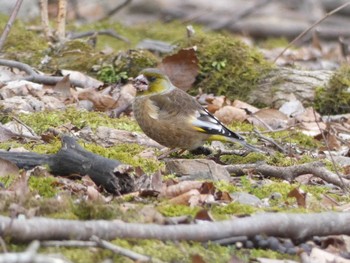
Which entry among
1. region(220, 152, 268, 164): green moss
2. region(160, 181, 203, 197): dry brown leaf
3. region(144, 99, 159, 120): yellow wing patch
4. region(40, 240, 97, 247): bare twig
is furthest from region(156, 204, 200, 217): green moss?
region(144, 99, 159, 120): yellow wing patch

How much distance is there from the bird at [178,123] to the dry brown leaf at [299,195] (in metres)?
1.40

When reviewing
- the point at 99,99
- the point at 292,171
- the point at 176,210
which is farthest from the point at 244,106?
the point at 176,210

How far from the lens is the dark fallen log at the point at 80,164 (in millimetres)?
5242

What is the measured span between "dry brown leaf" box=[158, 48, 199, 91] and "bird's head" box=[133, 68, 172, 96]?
5.47ft

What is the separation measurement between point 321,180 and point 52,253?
277cm

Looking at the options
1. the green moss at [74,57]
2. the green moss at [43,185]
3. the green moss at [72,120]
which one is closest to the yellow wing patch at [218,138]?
the green moss at [72,120]

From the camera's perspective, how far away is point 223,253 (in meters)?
4.34

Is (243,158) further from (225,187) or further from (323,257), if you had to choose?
(323,257)

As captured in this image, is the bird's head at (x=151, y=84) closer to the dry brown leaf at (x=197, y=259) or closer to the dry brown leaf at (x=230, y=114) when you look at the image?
the dry brown leaf at (x=230, y=114)

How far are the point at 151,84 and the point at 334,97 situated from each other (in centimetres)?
277

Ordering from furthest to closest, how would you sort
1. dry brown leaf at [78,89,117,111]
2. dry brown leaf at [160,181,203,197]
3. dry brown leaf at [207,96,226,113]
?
1. dry brown leaf at [207,96,226,113]
2. dry brown leaf at [78,89,117,111]
3. dry brown leaf at [160,181,203,197]

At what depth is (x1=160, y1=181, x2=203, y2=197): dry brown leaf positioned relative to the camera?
17.1ft

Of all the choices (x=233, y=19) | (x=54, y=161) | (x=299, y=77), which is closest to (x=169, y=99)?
(x=54, y=161)

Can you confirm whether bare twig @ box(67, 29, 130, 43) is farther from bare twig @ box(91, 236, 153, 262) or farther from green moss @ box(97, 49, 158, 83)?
bare twig @ box(91, 236, 153, 262)
